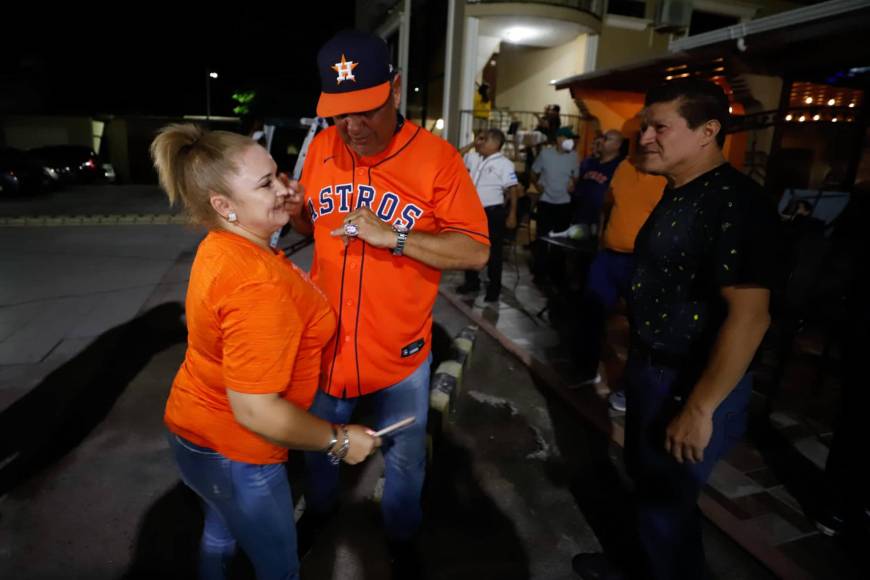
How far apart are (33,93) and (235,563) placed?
42179 mm

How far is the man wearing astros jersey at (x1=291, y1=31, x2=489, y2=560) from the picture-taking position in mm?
1976

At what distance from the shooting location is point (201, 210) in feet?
5.13

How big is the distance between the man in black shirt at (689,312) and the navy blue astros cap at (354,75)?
1.05m

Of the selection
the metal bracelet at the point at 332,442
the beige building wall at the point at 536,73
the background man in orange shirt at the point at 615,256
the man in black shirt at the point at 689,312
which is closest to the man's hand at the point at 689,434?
the man in black shirt at the point at 689,312

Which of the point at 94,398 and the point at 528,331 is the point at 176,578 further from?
the point at 528,331

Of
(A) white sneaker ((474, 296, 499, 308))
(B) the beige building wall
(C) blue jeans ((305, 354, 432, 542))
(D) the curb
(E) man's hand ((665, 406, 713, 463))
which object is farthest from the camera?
(B) the beige building wall

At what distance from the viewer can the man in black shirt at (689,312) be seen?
172 centimetres

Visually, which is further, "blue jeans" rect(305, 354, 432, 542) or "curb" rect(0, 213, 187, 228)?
"curb" rect(0, 213, 187, 228)

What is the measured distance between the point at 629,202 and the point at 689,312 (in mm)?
2366

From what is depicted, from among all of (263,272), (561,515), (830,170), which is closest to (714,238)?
(263,272)

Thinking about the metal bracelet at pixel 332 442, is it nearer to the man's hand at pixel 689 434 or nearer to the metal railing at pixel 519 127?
the man's hand at pixel 689 434

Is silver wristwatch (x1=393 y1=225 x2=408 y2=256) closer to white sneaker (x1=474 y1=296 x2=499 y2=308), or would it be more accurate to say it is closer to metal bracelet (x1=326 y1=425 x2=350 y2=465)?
metal bracelet (x1=326 y1=425 x2=350 y2=465)

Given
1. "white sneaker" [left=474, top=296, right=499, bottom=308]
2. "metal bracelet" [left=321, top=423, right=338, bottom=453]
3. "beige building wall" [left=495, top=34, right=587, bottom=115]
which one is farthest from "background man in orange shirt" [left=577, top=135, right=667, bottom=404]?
"beige building wall" [left=495, top=34, right=587, bottom=115]

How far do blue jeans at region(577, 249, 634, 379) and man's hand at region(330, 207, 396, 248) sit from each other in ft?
9.05
